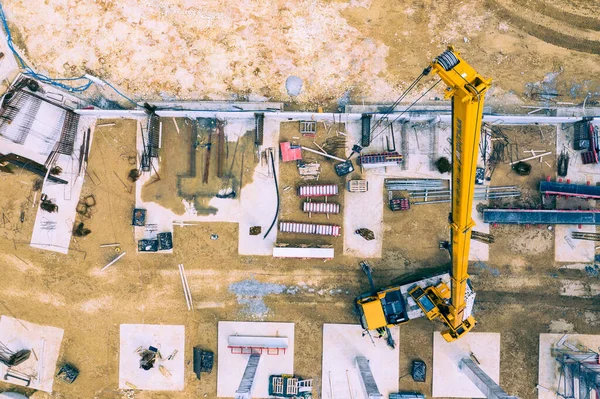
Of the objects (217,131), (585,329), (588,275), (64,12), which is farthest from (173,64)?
(585,329)

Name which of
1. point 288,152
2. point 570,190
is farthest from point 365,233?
point 570,190

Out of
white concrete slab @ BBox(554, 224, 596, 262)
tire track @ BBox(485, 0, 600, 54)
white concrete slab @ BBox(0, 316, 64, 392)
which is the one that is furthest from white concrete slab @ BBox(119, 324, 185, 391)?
tire track @ BBox(485, 0, 600, 54)

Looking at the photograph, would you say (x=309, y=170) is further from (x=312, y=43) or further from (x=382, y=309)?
(x=382, y=309)

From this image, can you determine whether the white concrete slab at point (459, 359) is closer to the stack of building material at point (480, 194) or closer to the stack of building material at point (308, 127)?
the stack of building material at point (480, 194)

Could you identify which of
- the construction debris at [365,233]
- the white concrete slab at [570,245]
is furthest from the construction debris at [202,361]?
the white concrete slab at [570,245]

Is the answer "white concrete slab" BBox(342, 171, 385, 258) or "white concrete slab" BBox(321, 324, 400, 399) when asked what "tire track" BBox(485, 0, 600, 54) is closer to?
"white concrete slab" BBox(342, 171, 385, 258)

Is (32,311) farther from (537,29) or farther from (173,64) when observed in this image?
(537,29)
